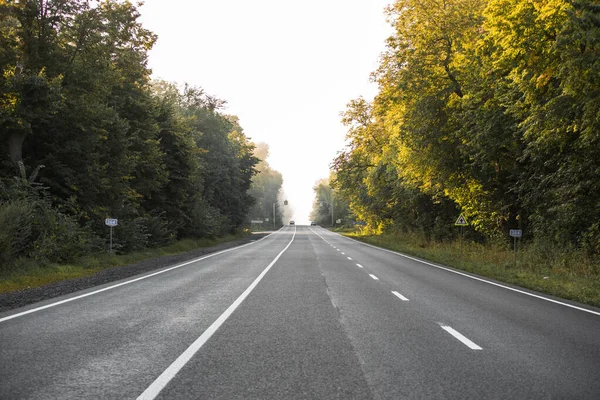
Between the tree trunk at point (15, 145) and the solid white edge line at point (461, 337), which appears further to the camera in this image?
the tree trunk at point (15, 145)

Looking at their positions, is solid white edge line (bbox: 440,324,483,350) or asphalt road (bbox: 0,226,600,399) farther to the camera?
solid white edge line (bbox: 440,324,483,350)

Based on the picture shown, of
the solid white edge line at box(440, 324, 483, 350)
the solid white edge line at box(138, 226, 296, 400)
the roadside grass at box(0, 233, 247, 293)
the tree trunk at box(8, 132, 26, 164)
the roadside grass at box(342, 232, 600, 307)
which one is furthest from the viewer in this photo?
the tree trunk at box(8, 132, 26, 164)

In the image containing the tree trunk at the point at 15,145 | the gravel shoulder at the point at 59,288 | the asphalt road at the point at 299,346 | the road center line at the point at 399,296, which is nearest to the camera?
the asphalt road at the point at 299,346

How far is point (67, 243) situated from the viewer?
685 inches

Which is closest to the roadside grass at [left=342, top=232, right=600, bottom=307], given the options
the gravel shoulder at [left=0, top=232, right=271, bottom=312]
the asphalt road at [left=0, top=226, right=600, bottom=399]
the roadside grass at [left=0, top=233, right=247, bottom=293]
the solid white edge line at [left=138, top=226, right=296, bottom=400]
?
the asphalt road at [left=0, top=226, right=600, bottom=399]

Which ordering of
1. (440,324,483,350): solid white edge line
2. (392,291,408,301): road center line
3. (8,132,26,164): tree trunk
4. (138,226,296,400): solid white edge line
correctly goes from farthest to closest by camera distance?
(8,132,26,164): tree trunk < (392,291,408,301): road center line < (440,324,483,350): solid white edge line < (138,226,296,400): solid white edge line

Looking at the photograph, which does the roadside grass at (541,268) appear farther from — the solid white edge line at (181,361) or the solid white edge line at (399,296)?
the solid white edge line at (181,361)

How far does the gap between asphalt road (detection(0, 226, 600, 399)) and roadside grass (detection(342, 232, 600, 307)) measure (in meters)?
1.47

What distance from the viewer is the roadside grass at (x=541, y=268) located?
12391 mm

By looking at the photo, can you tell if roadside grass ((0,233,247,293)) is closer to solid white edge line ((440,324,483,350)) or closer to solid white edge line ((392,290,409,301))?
solid white edge line ((392,290,409,301))

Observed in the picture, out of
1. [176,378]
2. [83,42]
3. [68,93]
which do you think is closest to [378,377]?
[176,378]

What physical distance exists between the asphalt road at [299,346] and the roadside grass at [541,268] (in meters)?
1.47

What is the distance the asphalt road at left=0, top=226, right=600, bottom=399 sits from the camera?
14.6 feet

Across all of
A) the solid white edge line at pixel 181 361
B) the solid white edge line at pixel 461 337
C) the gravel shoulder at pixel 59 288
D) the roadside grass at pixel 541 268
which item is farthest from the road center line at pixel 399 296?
the gravel shoulder at pixel 59 288
